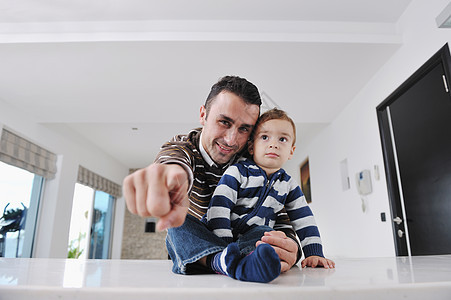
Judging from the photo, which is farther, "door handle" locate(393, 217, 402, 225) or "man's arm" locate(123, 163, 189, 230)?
"door handle" locate(393, 217, 402, 225)

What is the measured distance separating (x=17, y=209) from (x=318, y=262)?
410cm

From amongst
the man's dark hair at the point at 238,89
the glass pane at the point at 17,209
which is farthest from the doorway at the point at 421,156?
the glass pane at the point at 17,209

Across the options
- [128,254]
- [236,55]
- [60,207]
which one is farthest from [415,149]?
[128,254]

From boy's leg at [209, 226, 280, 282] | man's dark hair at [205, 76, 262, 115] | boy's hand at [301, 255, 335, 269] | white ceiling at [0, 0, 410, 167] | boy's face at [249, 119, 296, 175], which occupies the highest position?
white ceiling at [0, 0, 410, 167]

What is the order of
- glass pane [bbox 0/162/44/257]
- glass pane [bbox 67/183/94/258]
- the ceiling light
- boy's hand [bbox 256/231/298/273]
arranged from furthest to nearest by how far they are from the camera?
glass pane [bbox 67/183/94/258] → glass pane [bbox 0/162/44/257] → the ceiling light → boy's hand [bbox 256/231/298/273]

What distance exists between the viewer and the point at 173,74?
9.14ft

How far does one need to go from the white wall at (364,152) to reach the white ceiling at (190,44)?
138 mm

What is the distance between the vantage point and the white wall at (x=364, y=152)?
220 cm

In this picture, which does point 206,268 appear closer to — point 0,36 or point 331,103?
point 0,36

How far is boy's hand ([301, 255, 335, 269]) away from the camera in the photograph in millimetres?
789

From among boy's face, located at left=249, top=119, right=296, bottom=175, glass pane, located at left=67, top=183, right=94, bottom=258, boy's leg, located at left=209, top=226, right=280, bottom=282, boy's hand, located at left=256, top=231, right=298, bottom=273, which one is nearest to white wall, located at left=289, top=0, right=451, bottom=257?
boy's face, located at left=249, top=119, right=296, bottom=175

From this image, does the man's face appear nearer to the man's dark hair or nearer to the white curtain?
the man's dark hair

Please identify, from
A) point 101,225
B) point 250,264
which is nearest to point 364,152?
point 250,264

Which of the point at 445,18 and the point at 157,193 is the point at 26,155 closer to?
the point at 157,193
